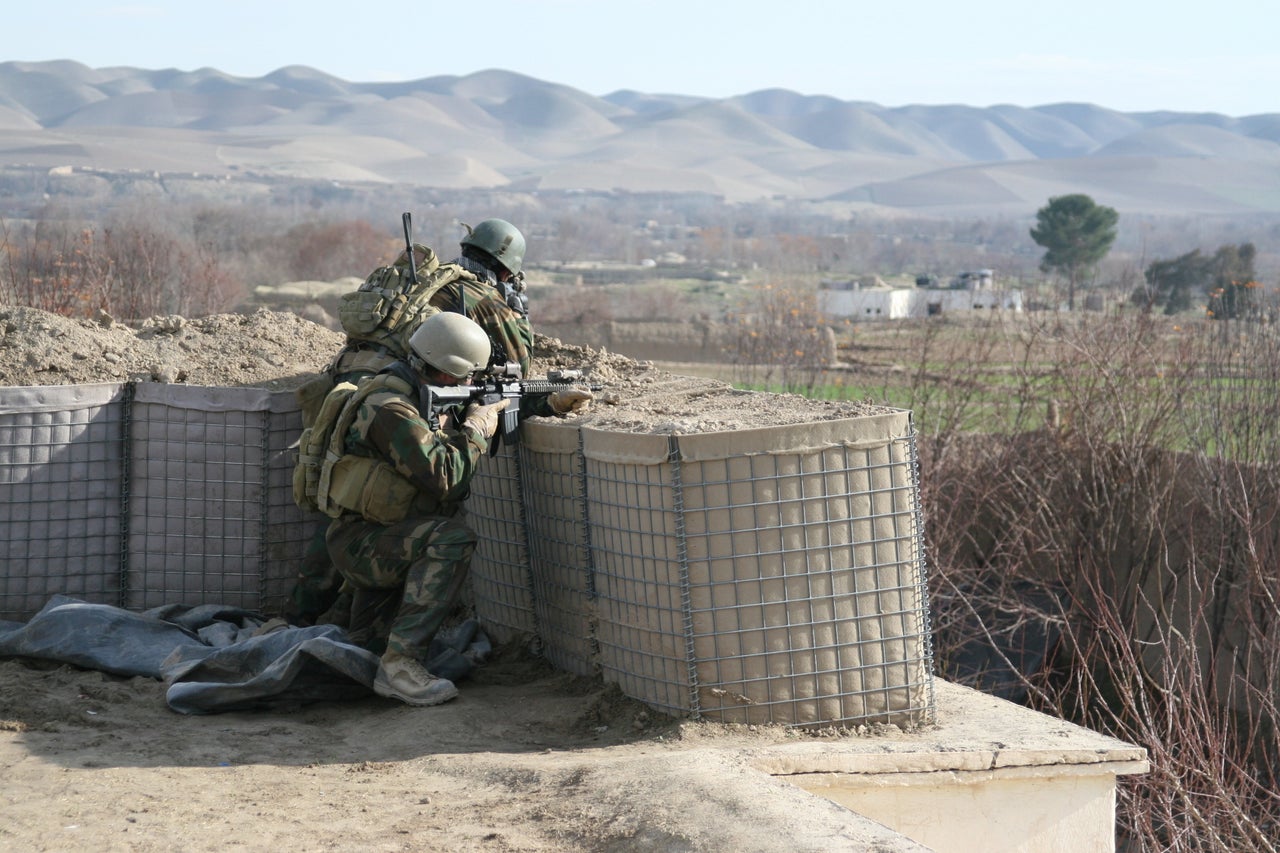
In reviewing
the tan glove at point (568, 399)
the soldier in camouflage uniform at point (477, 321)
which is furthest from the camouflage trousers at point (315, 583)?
the tan glove at point (568, 399)

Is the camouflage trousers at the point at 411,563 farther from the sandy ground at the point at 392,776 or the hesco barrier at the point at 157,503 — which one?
the hesco barrier at the point at 157,503

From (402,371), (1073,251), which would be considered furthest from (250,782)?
(1073,251)

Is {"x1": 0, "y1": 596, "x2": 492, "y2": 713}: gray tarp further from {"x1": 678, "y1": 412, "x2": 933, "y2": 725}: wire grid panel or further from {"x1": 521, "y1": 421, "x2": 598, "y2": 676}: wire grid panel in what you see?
{"x1": 678, "y1": 412, "x2": 933, "y2": 725}: wire grid panel

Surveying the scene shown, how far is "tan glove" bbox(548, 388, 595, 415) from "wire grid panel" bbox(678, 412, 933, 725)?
1.15 metres

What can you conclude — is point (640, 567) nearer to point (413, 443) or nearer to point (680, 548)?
point (680, 548)

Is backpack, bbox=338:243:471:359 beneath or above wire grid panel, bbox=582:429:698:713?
above

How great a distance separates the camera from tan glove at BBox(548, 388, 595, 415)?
6355 millimetres

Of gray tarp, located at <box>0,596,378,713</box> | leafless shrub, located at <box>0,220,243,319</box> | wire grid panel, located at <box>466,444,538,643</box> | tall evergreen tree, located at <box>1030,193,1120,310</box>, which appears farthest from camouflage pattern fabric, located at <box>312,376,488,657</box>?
tall evergreen tree, located at <box>1030,193,1120,310</box>

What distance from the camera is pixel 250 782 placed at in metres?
5.07

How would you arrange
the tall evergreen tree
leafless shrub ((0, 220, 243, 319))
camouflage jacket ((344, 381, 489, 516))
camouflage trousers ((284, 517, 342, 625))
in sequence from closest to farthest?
1. camouflage jacket ((344, 381, 489, 516))
2. camouflage trousers ((284, 517, 342, 625))
3. leafless shrub ((0, 220, 243, 319))
4. the tall evergreen tree

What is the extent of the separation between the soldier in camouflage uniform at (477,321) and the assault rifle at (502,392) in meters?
0.33

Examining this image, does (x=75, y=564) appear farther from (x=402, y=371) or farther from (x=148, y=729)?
(x=402, y=371)

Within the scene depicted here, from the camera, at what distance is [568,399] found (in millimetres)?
6355

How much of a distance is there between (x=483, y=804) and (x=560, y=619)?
1.60 m
